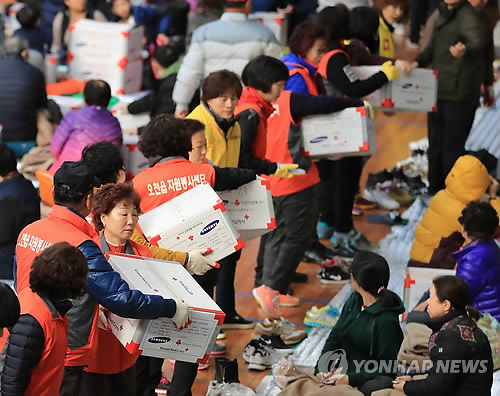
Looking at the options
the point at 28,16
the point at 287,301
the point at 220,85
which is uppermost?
the point at 220,85

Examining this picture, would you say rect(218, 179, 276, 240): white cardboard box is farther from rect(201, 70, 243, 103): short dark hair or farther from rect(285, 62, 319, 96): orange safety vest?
rect(285, 62, 319, 96): orange safety vest

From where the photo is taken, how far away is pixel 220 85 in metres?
4.79

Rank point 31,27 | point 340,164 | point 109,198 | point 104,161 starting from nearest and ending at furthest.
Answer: point 109,198, point 104,161, point 340,164, point 31,27

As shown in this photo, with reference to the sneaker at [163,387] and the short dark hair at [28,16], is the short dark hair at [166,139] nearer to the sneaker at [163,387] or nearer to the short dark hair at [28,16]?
the sneaker at [163,387]

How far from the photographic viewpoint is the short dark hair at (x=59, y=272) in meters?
3.10

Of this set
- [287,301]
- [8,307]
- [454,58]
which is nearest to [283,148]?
[287,301]

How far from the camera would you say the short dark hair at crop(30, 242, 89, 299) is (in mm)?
3102

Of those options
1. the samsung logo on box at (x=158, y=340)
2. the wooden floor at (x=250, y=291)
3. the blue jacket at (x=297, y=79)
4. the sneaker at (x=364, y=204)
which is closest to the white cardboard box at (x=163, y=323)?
the samsung logo on box at (x=158, y=340)

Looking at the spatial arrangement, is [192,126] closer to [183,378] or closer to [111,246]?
[111,246]

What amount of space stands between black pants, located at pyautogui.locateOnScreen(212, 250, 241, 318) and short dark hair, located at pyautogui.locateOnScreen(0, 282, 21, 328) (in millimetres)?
2396

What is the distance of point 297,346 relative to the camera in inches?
214

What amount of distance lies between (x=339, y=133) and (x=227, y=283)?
1058 mm

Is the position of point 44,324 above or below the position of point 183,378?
above

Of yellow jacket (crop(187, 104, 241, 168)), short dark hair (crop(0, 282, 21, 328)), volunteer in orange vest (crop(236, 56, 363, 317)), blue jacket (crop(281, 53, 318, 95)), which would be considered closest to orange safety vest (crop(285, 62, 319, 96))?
blue jacket (crop(281, 53, 318, 95))
